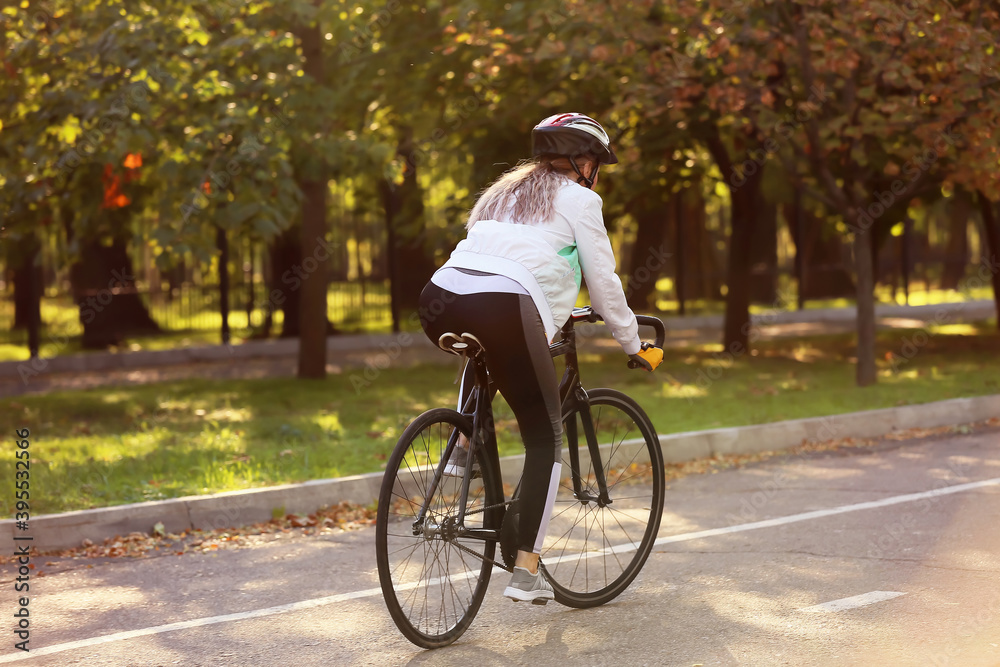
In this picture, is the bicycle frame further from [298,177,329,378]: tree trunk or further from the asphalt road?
[298,177,329,378]: tree trunk

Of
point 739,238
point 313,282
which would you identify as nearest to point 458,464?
point 313,282

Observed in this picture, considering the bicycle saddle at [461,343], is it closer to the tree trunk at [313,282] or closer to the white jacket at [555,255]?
the white jacket at [555,255]

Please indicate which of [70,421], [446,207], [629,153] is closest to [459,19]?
[629,153]

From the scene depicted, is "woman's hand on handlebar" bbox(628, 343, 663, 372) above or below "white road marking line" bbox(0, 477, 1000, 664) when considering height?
above

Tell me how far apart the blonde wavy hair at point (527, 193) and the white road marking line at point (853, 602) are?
6.58ft

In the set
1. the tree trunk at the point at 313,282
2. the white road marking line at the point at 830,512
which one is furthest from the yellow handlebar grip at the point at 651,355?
the tree trunk at the point at 313,282

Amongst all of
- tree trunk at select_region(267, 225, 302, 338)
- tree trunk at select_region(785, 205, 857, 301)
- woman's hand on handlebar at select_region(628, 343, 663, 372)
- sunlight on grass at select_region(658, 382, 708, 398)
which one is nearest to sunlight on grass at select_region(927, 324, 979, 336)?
tree trunk at select_region(785, 205, 857, 301)

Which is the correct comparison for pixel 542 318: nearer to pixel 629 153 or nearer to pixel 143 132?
pixel 143 132

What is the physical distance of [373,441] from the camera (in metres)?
8.93

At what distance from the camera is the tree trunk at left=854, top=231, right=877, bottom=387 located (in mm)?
12070

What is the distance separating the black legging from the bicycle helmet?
0.63 m

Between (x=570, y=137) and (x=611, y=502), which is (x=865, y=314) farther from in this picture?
(x=570, y=137)

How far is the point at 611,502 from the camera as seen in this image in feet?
16.5

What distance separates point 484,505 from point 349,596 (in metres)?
1.09
